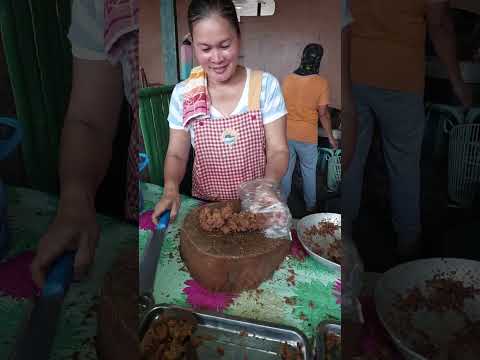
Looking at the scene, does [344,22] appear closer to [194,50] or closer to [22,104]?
[194,50]

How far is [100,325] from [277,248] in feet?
0.79

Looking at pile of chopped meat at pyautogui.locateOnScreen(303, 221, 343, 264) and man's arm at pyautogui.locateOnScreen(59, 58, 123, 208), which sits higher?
man's arm at pyautogui.locateOnScreen(59, 58, 123, 208)

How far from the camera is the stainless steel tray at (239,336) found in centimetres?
52

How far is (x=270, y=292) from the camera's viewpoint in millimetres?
513

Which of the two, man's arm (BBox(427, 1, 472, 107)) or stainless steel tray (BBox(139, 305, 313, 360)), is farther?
stainless steel tray (BBox(139, 305, 313, 360))

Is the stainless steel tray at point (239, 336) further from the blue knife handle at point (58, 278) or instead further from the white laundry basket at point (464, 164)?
the white laundry basket at point (464, 164)

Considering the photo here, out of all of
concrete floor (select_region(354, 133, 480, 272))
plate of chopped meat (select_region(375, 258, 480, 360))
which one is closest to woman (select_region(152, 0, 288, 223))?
concrete floor (select_region(354, 133, 480, 272))

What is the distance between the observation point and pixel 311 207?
1.57 ft

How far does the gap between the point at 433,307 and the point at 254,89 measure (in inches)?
14.1

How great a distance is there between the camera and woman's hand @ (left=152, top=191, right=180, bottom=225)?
0.49 meters

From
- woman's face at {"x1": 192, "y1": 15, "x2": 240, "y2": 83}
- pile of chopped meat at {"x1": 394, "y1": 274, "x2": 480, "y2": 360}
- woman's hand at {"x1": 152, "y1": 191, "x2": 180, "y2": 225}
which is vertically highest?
woman's face at {"x1": 192, "y1": 15, "x2": 240, "y2": 83}

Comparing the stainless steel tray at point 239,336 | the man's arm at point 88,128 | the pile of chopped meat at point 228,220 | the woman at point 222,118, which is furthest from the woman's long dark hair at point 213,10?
the stainless steel tray at point 239,336

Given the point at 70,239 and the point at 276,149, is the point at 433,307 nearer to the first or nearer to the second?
the point at 276,149

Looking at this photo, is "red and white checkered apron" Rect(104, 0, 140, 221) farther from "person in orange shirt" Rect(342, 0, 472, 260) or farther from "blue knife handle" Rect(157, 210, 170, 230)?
"person in orange shirt" Rect(342, 0, 472, 260)
